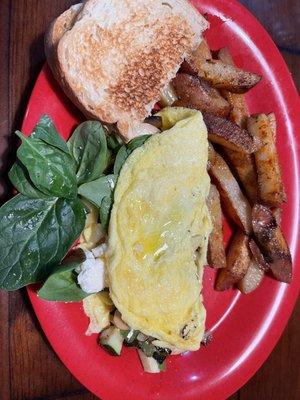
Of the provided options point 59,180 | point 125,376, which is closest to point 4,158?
point 59,180

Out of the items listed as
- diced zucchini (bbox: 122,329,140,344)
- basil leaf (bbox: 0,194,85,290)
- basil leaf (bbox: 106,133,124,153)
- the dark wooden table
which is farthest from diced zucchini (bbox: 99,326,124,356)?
basil leaf (bbox: 106,133,124,153)

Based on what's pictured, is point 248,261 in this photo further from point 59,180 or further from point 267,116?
point 59,180

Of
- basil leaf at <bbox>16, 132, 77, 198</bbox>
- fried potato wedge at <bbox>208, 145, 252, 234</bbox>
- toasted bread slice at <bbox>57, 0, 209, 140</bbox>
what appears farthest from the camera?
fried potato wedge at <bbox>208, 145, 252, 234</bbox>

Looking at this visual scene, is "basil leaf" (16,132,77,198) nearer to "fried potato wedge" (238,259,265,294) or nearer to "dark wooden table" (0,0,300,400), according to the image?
"dark wooden table" (0,0,300,400)

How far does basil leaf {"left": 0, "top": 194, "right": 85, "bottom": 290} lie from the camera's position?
167cm

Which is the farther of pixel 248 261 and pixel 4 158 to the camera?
pixel 248 261

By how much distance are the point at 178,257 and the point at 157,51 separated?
630mm

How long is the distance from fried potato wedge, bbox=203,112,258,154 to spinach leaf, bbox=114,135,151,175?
0.21 m

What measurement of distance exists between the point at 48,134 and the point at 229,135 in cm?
55

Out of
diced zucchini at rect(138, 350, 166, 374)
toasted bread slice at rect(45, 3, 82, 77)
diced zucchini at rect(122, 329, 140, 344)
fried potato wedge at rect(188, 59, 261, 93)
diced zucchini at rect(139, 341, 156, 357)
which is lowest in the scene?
diced zucchini at rect(138, 350, 166, 374)

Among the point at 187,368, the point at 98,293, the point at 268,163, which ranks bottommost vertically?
the point at 187,368

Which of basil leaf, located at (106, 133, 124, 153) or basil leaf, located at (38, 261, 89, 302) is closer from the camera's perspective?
basil leaf, located at (38, 261, 89, 302)

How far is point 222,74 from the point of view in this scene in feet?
6.14

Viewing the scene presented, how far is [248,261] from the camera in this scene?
6.55ft
